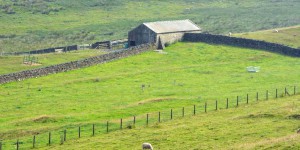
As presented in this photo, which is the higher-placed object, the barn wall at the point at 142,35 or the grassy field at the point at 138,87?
the barn wall at the point at 142,35

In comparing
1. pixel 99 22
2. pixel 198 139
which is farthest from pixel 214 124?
pixel 99 22

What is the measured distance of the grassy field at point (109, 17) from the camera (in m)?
129

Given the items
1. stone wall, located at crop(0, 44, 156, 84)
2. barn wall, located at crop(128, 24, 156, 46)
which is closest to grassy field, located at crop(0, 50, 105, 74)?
stone wall, located at crop(0, 44, 156, 84)

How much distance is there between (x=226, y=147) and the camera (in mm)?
45031

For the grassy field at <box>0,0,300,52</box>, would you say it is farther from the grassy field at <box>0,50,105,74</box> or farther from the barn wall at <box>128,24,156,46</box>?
the barn wall at <box>128,24,156,46</box>

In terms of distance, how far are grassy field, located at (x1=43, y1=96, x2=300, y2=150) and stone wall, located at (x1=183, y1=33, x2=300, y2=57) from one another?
37126 mm

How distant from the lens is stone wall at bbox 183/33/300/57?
308 feet

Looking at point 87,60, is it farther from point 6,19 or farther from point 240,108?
point 6,19

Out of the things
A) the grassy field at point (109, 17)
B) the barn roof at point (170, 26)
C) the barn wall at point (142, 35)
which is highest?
the barn roof at point (170, 26)

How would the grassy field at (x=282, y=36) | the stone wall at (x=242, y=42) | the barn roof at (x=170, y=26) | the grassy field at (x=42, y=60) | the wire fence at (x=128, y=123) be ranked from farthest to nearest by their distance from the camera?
the grassy field at (x=282, y=36)
the barn roof at (x=170, y=26)
the stone wall at (x=242, y=42)
the grassy field at (x=42, y=60)
the wire fence at (x=128, y=123)

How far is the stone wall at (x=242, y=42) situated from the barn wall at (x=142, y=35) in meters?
5.72

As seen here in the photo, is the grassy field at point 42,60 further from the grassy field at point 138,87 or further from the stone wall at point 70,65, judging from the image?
A: the grassy field at point 138,87

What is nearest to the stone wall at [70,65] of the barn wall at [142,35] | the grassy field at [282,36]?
the barn wall at [142,35]

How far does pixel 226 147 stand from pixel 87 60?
4072 cm
